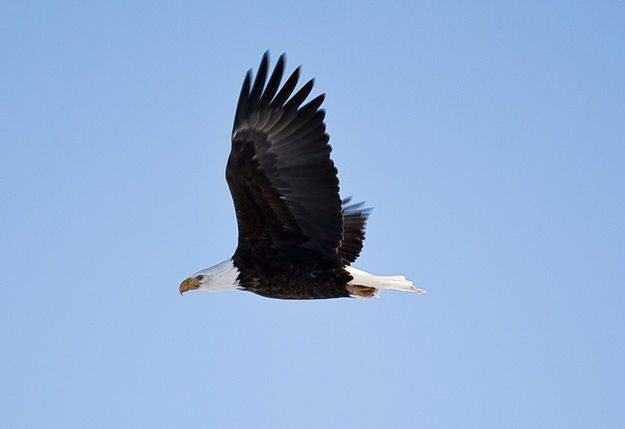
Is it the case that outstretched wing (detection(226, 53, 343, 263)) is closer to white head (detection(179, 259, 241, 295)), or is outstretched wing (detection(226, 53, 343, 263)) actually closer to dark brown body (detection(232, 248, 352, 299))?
dark brown body (detection(232, 248, 352, 299))

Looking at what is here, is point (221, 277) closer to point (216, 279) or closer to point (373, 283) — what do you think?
point (216, 279)

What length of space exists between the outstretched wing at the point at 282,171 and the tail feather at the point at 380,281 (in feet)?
0.91

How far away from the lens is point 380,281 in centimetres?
1192

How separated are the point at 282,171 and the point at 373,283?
150cm

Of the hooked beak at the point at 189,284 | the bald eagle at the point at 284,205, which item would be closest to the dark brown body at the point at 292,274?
the bald eagle at the point at 284,205

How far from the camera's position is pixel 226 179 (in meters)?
11.4

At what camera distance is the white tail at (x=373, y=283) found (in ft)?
38.8

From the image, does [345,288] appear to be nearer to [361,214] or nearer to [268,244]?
[268,244]

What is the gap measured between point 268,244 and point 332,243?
0.62 metres

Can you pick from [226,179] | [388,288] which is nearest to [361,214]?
[388,288]

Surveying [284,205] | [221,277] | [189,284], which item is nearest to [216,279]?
[221,277]

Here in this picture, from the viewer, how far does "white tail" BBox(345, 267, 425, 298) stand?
11.8m

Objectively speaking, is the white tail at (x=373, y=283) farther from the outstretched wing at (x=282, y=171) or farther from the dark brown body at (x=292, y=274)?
the outstretched wing at (x=282, y=171)

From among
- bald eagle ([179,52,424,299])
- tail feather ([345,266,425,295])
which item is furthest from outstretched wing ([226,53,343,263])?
tail feather ([345,266,425,295])
